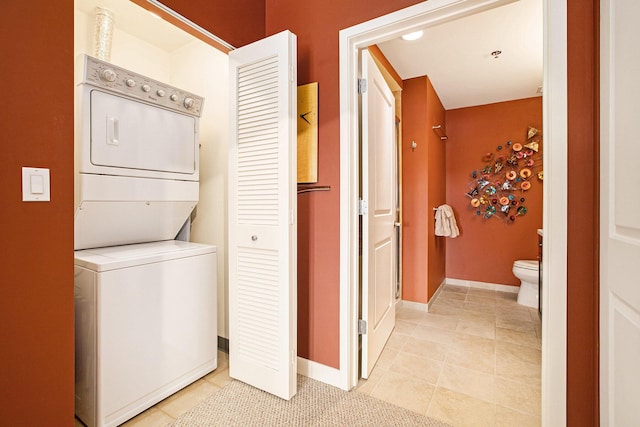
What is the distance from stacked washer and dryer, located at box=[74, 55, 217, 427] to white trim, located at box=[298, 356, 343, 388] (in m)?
0.60

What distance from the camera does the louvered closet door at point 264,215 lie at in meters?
1.58

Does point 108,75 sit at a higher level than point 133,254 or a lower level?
higher

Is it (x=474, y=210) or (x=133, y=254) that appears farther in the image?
(x=474, y=210)

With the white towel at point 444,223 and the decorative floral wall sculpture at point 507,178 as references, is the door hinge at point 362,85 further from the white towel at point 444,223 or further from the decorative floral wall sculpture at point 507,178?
the decorative floral wall sculpture at point 507,178

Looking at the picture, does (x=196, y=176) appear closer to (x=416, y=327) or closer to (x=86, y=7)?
(x=86, y=7)

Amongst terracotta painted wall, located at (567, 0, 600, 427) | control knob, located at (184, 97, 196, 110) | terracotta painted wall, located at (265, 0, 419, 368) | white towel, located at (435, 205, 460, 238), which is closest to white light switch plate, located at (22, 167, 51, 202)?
control knob, located at (184, 97, 196, 110)

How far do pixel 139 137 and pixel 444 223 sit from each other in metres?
3.20

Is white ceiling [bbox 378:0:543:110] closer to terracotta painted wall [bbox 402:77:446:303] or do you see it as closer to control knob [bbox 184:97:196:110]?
terracotta painted wall [bbox 402:77:446:303]

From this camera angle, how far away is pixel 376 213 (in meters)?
2.00

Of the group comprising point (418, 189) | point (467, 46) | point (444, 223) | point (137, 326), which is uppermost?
point (467, 46)

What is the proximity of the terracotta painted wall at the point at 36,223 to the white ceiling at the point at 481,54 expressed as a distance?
2.14 metres
